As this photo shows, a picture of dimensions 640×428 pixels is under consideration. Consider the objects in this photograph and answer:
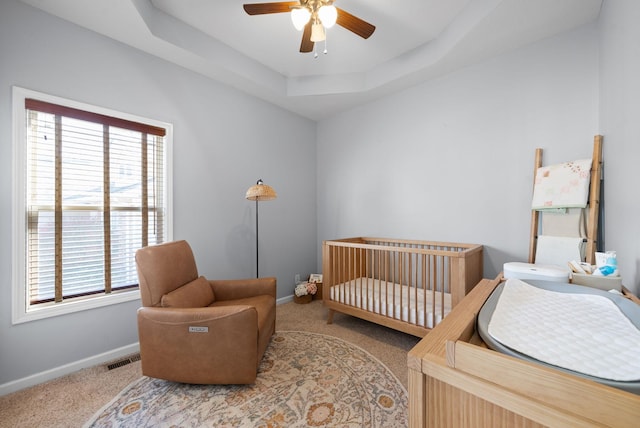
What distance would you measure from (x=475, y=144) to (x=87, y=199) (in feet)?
11.3

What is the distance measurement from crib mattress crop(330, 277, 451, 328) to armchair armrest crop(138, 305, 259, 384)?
109cm

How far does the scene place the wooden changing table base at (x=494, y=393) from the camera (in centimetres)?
45

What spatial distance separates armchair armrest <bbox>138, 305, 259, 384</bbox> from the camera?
1.59 m

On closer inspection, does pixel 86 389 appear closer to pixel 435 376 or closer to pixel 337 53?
pixel 435 376

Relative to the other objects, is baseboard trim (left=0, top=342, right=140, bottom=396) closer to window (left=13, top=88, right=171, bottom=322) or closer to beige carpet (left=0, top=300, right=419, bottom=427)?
beige carpet (left=0, top=300, right=419, bottom=427)

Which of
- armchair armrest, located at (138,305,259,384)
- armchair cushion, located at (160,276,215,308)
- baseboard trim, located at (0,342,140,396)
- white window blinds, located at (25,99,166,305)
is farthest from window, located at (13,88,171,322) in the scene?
armchair armrest, located at (138,305,259,384)

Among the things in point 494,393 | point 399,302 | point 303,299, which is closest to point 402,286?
point 399,302

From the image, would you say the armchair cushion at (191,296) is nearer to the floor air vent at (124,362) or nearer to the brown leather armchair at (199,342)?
the brown leather armchair at (199,342)

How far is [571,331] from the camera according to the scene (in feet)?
2.19

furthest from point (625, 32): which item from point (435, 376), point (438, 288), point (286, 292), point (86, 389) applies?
point (86, 389)

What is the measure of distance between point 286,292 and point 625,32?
3.55 meters

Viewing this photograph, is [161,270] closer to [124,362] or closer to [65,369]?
[124,362]

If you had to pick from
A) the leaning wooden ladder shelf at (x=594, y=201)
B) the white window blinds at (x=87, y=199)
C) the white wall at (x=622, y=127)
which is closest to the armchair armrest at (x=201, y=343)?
the white window blinds at (x=87, y=199)

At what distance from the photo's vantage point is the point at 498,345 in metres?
0.63
